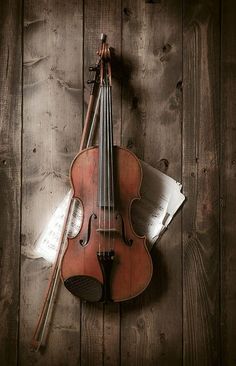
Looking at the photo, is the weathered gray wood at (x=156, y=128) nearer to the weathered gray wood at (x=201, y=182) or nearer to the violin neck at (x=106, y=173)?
→ the weathered gray wood at (x=201, y=182)

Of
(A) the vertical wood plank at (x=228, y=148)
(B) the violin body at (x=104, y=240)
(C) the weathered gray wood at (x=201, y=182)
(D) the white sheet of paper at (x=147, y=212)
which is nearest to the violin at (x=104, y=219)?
(B) the violin body at (x=104, y=240)

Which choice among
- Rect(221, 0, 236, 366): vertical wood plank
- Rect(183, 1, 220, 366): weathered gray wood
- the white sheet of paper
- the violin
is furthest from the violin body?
Rect(221, 0, 236, 366): vertical wood plank

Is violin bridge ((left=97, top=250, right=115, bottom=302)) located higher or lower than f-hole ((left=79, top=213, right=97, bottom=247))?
lower

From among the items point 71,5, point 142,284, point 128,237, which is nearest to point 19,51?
point 71,5

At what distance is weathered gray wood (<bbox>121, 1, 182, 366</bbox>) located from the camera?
156cm

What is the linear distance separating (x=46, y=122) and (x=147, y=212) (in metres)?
0.56

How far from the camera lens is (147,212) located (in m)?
1.54

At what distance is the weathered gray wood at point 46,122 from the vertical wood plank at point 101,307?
0.04m

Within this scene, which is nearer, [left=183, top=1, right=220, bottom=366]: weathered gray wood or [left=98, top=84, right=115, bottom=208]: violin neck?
[left=98, top=84, right=115, bottom=208]: violin neck

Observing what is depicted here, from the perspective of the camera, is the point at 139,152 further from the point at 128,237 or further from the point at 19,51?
the point at 19,51

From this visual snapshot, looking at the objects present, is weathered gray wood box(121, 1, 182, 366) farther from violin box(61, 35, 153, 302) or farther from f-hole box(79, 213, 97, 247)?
f-hole box(79, 213, 97, 247)

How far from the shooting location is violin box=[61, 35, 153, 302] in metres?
1.38

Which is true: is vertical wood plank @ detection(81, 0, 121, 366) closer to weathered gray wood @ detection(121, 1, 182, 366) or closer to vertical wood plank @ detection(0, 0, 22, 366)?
weathered gray wood @ detection(121, 1, 182, 366)

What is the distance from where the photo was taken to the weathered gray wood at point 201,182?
1569 millimetres
